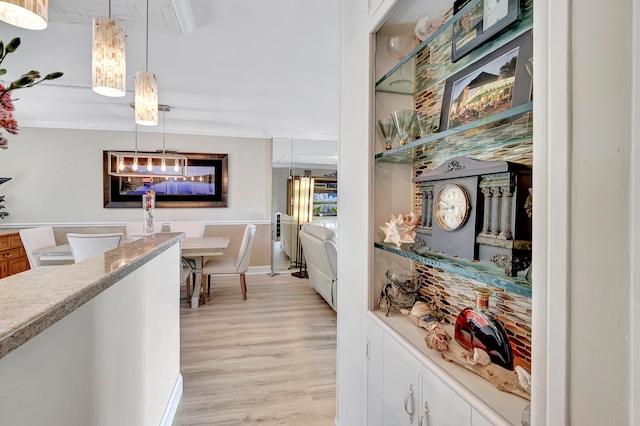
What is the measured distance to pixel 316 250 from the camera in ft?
11.7

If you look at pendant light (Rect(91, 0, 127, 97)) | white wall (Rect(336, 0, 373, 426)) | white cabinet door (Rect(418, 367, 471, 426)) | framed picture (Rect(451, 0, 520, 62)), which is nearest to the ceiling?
pendant light (Rect(91, 0, 127, 97))

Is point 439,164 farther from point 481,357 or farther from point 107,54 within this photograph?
point 107,54

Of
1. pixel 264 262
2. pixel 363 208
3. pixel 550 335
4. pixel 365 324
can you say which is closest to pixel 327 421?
pixel 365 324

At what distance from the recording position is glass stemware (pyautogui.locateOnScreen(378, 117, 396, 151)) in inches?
49.7

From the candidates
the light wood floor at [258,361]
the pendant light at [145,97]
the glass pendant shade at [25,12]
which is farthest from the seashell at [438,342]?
the pendant light at [145,97]

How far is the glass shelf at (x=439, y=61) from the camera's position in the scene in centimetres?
77

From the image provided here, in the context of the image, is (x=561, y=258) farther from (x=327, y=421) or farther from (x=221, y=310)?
(x=221, y=310)

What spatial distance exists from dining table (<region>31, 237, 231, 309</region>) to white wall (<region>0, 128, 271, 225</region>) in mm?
1267

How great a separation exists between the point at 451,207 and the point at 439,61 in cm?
61

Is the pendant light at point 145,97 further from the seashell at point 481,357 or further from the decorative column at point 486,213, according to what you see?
the seashell at point 481,357

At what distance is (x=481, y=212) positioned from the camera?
0.85m

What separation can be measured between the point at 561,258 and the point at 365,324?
0.91 m

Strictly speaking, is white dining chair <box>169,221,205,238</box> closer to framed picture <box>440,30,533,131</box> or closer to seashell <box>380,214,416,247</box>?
seashell <box>380,214,416,247</box>

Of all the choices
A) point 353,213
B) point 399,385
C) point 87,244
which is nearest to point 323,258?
point 353,213
